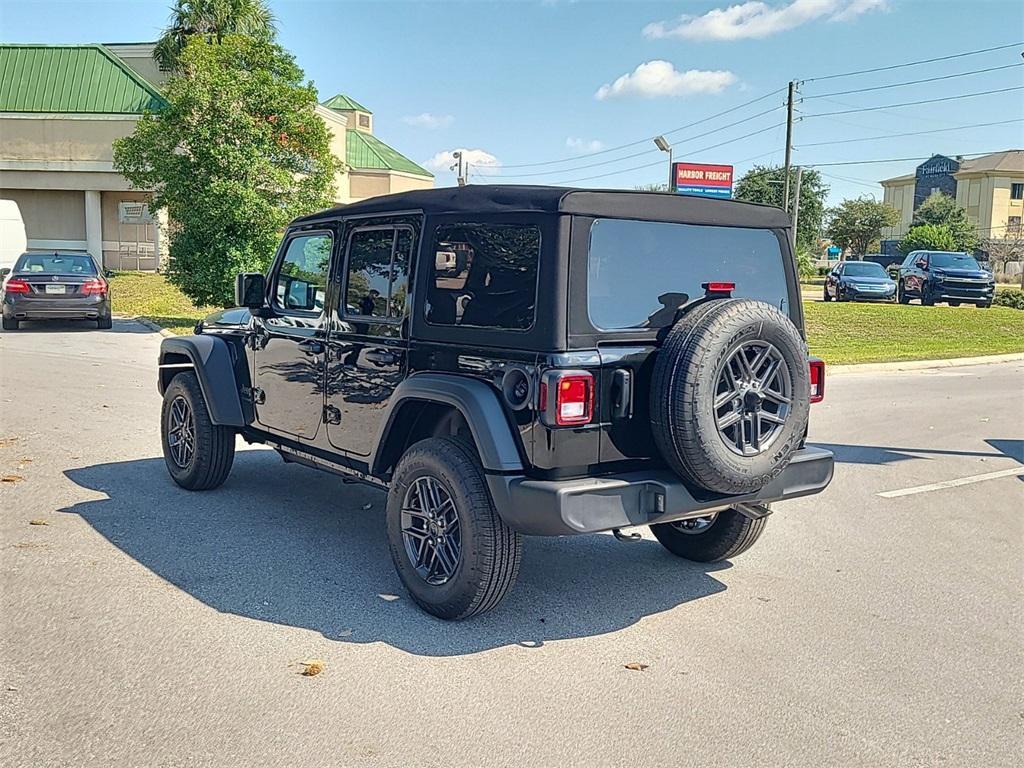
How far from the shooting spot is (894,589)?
5285 mm

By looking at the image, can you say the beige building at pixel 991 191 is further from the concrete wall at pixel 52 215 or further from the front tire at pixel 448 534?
the front tire at pixel 448 534

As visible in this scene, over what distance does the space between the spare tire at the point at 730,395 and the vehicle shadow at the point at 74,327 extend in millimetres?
16812

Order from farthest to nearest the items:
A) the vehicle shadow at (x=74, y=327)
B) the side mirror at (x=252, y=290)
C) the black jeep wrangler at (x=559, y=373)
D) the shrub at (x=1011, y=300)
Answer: the shrub at (x=1011, y=300), the vehicle shadow at (x=74, y=327), the side mirror at (x=252, y=290), the black jeep wrangler at (x=559, y=373)

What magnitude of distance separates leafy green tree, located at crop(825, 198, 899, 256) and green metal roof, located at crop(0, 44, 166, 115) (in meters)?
54.4

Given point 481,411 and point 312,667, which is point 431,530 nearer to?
point 481,411

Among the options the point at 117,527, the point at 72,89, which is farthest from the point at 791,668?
the point at 72,89

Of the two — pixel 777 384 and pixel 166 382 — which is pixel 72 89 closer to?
pixel 166 382

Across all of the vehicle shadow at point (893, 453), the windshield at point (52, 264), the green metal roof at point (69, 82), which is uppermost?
the green metal roof at point (69, 82)

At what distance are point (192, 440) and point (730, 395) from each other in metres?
4.08

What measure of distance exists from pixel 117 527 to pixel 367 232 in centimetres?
245

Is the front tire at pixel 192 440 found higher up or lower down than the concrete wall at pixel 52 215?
lower down

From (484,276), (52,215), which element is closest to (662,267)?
(484,276)

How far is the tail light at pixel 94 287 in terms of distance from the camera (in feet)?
60.8

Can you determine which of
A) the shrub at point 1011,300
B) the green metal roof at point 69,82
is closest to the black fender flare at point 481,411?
the shrub at point 1011,300
